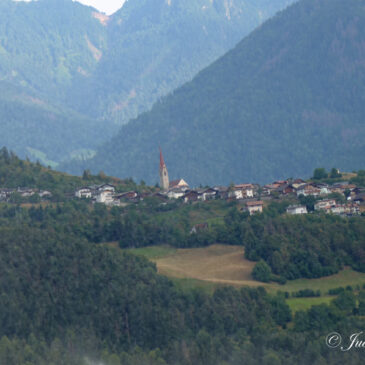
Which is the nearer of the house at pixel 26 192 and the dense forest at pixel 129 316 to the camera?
the dense forest at pixel 129 316

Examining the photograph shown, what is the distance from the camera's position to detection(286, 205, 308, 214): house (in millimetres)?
111625

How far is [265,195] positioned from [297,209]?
14.7m

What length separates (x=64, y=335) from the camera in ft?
248

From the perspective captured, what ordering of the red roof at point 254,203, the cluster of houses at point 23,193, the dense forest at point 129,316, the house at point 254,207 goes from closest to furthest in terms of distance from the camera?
the dense forest at point 129,316, the house at point 254,207, the red roof at point 254,203, the cluster of houses at point 23,193

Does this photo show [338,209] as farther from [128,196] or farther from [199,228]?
[128,196]

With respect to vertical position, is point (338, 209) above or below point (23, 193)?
below

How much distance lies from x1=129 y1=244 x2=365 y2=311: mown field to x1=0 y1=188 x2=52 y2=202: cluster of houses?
114 ft

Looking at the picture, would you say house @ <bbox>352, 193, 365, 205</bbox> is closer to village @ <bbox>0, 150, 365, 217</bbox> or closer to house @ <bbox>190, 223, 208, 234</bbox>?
village @ <bbox>0, 150, 365, 217</bbox>

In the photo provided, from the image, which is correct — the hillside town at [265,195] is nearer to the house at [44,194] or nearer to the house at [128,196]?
the house at [128,196]

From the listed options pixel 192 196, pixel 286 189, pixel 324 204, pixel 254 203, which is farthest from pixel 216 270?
pixel 192 196

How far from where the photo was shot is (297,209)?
367 feet

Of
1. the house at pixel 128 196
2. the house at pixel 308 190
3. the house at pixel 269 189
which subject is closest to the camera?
the house at pixel 308 190

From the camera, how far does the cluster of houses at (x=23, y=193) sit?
135m

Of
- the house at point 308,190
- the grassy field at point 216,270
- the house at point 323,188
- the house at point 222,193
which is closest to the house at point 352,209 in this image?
the house at point 308,190
